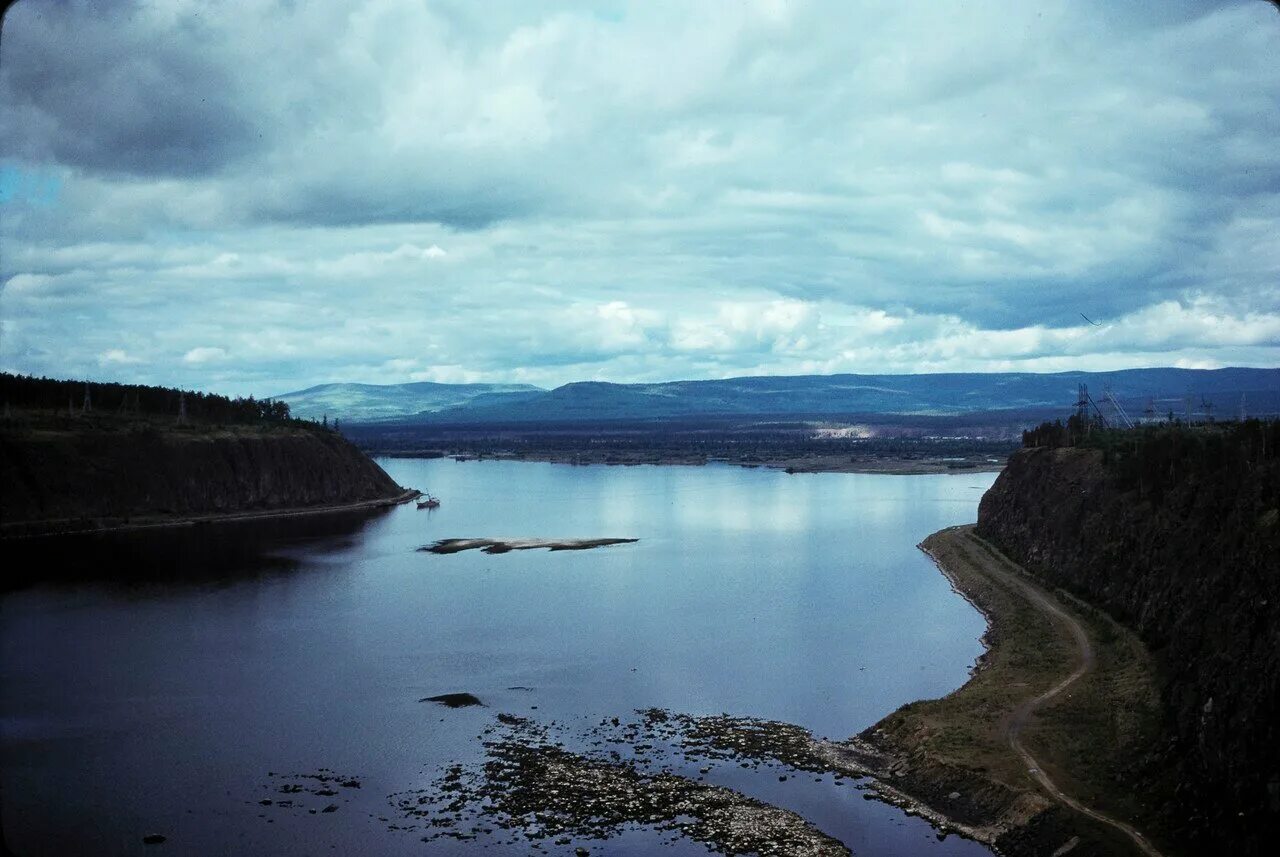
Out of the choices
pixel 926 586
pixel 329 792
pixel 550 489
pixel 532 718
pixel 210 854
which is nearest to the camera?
pixel 210 854

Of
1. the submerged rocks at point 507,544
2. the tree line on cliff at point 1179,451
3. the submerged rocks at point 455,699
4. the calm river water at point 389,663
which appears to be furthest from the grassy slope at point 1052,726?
the submerged rocks at point 507,544

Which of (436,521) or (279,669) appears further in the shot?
(436,521)

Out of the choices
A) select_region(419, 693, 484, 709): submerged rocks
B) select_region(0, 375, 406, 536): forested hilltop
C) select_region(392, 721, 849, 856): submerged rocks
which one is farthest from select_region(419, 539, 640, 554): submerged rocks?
select_region(392, 721, 849, 856): submerged rocks

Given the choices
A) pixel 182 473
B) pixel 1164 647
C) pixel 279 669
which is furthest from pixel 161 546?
pixel 1164 647

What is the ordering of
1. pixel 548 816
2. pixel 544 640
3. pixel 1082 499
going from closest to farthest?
pixel 548 816 → pixel 544 640 → pixel 1082 499

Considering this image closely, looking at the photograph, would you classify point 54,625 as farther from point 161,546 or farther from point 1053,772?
point 1053,772

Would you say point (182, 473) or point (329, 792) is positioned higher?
point (182, 473)

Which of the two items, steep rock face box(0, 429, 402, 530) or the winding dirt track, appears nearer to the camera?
the winding dirt track

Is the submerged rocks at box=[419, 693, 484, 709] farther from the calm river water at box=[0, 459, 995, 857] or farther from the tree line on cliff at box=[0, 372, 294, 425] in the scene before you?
the tree line on cliff at box=[0, 372, 294, 425]
